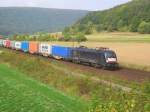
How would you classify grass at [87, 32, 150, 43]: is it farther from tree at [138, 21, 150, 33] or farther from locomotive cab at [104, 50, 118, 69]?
locomotive cab at [104, 50, 118, 69]

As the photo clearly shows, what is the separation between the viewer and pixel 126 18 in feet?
604

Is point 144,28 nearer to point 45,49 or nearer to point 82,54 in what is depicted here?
point 45,49

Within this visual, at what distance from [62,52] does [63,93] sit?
112 ft

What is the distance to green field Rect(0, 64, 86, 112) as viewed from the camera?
26.6m

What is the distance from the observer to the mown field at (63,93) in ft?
59.5

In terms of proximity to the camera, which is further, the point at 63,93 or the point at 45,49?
the point at 45,49

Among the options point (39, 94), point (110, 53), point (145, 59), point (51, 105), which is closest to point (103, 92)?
point (51, 105)

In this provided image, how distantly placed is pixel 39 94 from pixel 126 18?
155 m

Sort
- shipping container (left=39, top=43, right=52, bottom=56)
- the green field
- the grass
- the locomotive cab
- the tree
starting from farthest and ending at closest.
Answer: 1. the tree
2. the grass
3. shipping container (left=39, top=43, right=52, bottom=56)
4. the locomotive cab
5. the green field

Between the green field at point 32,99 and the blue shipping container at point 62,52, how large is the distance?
79.2 feet

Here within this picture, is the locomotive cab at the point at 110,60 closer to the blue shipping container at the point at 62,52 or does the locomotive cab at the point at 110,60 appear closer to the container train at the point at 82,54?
the container train at the point at 82,54

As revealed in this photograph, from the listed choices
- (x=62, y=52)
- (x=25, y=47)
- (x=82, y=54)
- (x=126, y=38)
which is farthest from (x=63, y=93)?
(x=126, y=38)

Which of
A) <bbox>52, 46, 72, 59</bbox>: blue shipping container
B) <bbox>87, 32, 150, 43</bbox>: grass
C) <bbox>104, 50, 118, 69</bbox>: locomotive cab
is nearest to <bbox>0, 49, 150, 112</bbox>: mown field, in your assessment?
<bbox>104, 50, 118, 69</bbox>: locomotive cab

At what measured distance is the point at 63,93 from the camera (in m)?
33.7
